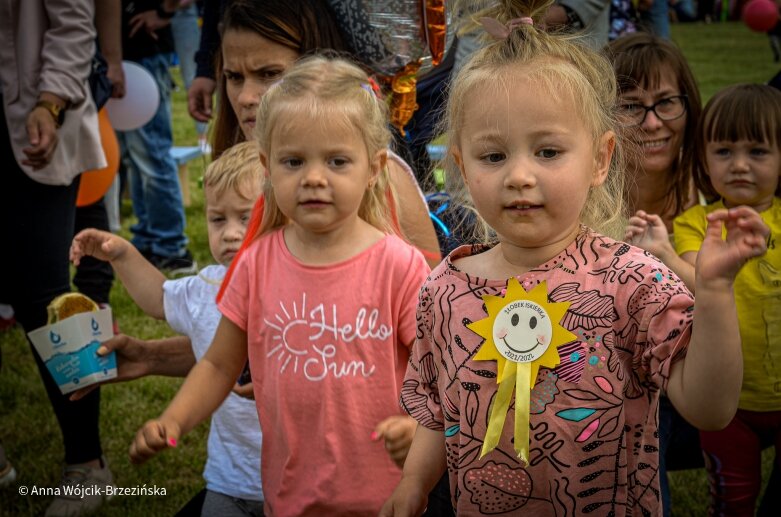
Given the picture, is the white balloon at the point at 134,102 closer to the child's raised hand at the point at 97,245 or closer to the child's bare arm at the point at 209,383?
the child's raised hand at the point at 97,245

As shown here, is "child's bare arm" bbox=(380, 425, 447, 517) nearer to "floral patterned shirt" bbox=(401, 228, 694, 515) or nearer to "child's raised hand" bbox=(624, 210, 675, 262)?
"floral patterned shirt" bbox=(401, 228, 694, 515)

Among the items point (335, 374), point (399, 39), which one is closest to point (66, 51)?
point (399, 39)

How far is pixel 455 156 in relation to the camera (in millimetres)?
1742

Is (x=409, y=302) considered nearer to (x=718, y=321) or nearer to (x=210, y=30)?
(x=718, y=321)

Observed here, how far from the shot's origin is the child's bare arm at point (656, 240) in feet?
7.47

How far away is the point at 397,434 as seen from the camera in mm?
1901

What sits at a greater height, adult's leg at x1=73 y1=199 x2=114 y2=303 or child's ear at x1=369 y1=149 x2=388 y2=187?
child's ear at x1=369 y1=149 x2=388 y2=187

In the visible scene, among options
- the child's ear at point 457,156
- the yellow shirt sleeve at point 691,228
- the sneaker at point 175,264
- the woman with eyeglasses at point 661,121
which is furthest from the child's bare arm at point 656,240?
the sneaker at point 175,264

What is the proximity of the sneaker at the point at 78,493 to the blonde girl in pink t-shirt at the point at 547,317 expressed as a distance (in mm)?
1916

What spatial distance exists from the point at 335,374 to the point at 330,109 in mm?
615

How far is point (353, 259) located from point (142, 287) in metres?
0.85

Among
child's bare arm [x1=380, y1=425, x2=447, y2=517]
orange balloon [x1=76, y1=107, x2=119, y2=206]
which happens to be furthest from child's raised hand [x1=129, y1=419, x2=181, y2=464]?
orange balloon [x1=76, y1=107, x2=119, y2=206]

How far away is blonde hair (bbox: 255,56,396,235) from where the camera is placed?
204 cm

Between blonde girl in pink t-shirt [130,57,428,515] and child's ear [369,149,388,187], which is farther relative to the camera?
child's ear [369,149,388,187]
